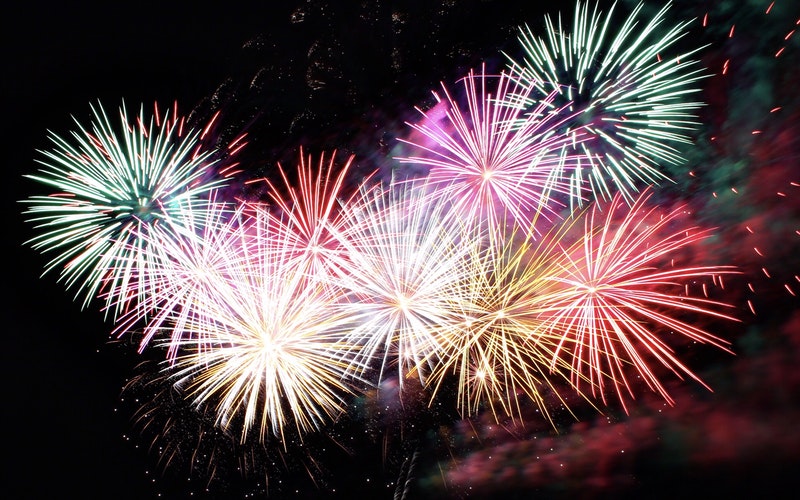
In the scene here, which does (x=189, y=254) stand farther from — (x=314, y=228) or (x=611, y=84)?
(x=611, y=84)

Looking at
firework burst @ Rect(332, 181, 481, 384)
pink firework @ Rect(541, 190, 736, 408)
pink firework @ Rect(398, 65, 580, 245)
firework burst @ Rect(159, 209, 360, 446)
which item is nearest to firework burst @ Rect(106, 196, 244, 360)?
firework burst @ Rect(159, 209, 360, 446)

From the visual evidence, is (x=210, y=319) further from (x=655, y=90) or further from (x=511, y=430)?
(x=655, y=90)

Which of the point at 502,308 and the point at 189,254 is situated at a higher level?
the point at 189,254

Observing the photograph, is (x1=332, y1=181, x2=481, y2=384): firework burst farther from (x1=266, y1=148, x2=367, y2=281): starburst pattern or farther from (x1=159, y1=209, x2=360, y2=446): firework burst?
(x1=159, y1=209, x2=360, y2=446): firework burst

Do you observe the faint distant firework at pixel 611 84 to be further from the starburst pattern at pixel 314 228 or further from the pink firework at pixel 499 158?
the starburst pattern at pixel 314 228

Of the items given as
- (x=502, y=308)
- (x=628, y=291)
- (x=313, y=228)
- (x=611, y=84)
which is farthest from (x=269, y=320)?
(x=611, y=84)

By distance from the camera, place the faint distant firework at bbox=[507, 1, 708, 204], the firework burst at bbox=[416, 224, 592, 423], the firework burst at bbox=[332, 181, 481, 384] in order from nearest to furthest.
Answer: the faint distant firework at bbox=[507, 1, 708, 204] < the firework burst at bbox=[332, 181, 481, 384] < the firework burst at bbox=[416, 224, 592, 423]

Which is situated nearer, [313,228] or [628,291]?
[628,291]
